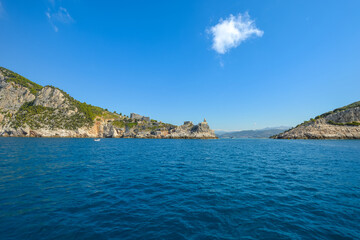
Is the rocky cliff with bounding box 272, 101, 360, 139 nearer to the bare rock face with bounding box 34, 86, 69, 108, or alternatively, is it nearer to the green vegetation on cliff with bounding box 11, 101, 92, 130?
the green vegetation on cliff with bounding box 11, 101, 92, 130

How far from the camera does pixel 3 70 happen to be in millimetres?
172375

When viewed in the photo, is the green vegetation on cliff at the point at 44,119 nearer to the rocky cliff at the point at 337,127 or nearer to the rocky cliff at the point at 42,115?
the rocky cliff at the point at 42,115

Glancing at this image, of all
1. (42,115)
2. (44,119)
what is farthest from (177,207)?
(42,115)

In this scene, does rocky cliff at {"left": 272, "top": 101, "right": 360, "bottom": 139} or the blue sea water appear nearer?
the blue sea water

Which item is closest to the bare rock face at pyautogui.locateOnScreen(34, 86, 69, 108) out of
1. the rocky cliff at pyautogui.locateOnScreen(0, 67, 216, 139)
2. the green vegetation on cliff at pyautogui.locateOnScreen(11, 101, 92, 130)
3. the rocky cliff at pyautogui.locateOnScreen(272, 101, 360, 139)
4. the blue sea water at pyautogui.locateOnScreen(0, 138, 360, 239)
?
the rocky cliff at pyautogui.locateOnScreen(0, 67, 216, 139)

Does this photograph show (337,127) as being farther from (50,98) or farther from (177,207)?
(50,98)

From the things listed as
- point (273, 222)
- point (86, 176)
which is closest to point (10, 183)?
point (86, 176)

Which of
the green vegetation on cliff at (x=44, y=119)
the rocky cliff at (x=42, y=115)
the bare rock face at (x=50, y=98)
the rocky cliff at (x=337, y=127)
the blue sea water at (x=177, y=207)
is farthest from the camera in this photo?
the bare rock face at (x=50, y=98)

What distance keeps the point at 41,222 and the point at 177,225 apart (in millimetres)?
7882

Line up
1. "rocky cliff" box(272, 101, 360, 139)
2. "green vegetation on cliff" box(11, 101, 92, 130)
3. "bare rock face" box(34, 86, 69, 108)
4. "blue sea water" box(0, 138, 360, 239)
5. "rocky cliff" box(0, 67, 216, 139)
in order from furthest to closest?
"bare rock face" box(34, 86, 69, 108)
"green vegetation on cliff" box(11, 101, 92, 130)
"rocky cliff" box(0, 67, 216, 139)
"rocky cliff" box(272, 101, 360, 139)
"blue sea water" box(0, 138, 360, 239)

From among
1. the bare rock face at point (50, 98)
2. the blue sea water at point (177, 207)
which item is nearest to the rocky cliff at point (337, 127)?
the blue sea water at point (177, 207)

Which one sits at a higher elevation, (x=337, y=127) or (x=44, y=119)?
(x=44, y=119)

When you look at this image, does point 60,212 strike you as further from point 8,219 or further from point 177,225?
point 177,225

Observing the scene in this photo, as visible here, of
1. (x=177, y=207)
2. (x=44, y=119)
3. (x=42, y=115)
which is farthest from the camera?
(x=42, y=115)
